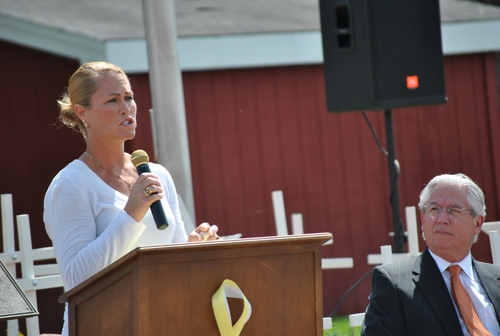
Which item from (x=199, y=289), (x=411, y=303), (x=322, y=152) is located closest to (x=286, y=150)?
(x=322, y=152)

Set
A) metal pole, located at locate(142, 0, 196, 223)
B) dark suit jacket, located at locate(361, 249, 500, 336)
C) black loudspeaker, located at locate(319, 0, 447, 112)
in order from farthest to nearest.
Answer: black loudspeaker, located at locate(319, 0, 447, 112)
metal pole, located at locate(142, 0, 196, 223)
dark suit jacket, located at locate(361, 249, 500, 336)

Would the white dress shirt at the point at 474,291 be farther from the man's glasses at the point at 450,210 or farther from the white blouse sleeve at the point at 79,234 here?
the white blouse sleeve at the point at 79,234

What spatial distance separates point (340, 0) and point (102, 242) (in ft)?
10.9

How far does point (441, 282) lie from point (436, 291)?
5 cm

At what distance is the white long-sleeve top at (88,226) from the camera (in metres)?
2.13

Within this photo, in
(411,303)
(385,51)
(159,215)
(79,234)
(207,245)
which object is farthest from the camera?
(385,51)

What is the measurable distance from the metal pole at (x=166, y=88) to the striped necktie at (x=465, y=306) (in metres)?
2.11

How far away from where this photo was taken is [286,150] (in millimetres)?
6957

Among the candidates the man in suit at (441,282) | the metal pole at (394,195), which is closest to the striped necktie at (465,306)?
the man in suit at (441,282)

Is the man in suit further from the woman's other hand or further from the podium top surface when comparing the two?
the podium top surface

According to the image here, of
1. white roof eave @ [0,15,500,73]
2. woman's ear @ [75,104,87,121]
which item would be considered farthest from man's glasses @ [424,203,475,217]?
white roof eave @ [0,15,500,73]

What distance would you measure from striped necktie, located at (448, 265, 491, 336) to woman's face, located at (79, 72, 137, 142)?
1.39 metres

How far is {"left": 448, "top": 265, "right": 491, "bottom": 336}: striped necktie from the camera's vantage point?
2.73 meters

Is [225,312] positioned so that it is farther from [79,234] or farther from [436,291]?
[436,291]
